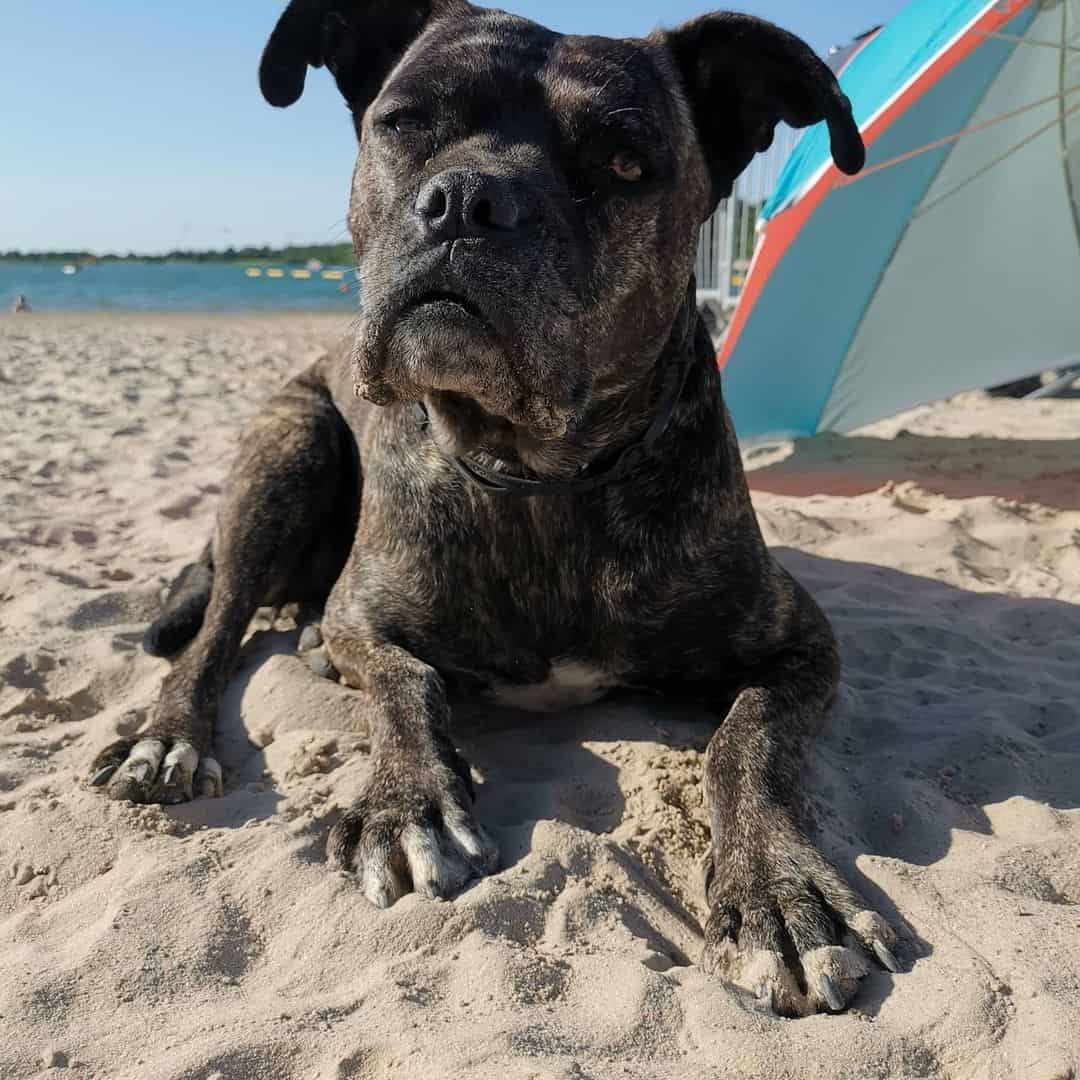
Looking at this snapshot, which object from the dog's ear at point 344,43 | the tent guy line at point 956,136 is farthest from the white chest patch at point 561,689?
the tent guy line at point 956,136

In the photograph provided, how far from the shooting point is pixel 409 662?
302cm

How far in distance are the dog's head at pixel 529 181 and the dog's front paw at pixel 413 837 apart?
0.84 m

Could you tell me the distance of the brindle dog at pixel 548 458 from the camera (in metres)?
2.29

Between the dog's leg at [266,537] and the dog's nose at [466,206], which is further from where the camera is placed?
the dog's leg at [266,537]

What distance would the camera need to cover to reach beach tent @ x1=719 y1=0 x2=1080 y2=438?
564 cm

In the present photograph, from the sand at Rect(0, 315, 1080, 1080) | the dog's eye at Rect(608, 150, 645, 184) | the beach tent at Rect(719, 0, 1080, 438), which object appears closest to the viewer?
the sand at Rect(0, 315, 1080, 1080)

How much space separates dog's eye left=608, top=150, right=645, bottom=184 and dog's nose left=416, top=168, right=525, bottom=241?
1.40 feet

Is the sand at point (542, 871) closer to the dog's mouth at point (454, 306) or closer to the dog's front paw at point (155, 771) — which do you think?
the dog's front paw at point (155, 771)

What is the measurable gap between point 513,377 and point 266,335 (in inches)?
669

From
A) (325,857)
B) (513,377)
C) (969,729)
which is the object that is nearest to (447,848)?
(325,857)

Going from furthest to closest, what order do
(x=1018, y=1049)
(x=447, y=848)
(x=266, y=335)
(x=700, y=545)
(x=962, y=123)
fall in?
(x=266, y=335) → (x=962, y=123) → (x=700, y=545) → (x=447, y=848) → (x=1018, y=1049)

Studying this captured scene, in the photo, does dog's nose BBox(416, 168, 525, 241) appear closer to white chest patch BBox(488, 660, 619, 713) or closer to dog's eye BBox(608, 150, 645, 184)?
dog's eye BBox(608, 150, 645, 184)

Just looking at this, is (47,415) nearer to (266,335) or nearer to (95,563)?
(95,563)

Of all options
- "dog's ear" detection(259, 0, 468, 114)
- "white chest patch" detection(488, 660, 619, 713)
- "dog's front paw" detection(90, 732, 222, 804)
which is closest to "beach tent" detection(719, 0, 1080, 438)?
"dog's ear" detection(259, 0, 468, 114)
